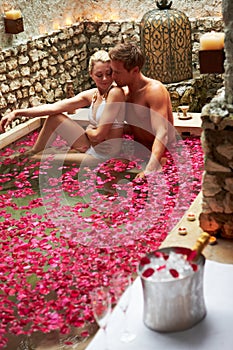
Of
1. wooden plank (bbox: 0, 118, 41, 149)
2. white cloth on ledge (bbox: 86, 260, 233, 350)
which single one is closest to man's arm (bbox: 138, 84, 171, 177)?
wooden plank (bbox: 0, 118, 41, 149)

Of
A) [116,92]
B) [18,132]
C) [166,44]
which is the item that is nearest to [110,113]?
[116,92]

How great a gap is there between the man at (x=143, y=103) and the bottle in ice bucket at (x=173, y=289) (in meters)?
1.99

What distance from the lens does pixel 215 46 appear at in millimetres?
4285

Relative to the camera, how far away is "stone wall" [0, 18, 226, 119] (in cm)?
613

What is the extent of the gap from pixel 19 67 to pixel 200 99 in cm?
191

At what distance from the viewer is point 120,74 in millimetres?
4738

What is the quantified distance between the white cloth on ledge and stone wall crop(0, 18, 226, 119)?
3.69 metres

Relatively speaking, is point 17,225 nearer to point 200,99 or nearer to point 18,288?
point 18,288

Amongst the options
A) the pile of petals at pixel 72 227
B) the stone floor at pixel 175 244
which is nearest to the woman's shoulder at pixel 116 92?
the pile of petals at pixel 72 227

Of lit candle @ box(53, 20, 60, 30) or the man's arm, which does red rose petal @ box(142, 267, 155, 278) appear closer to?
the man's arm

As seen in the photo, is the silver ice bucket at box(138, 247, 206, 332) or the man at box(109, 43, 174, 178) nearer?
the silver ice bucket at box(138, 247, 206, 332)

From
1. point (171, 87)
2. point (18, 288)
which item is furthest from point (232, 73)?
point (171, 87)

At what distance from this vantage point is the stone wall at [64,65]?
20.1 ft

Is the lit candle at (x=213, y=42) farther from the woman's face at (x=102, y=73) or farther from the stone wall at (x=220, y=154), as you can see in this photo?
the stone wall at (x=220, y=154)
